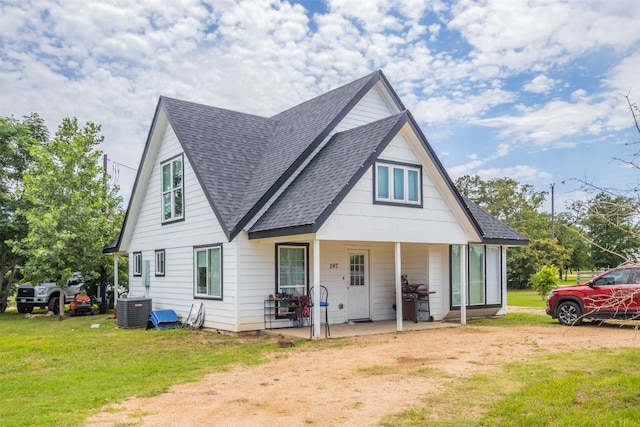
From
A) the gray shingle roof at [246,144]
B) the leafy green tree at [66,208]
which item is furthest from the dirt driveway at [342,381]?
the leafy green tree at [66,208]

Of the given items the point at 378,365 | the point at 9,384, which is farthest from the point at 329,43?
the point at 9,384

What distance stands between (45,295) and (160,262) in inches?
318

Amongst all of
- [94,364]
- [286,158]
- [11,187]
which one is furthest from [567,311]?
[11,187]

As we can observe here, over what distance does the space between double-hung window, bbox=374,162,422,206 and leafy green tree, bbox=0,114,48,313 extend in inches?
595

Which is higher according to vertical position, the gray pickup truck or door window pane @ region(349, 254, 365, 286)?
door window pane @ region(349, 254, 365, 286)

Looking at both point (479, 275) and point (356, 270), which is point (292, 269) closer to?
point (356, 270)

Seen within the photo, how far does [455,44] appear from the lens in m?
15.1

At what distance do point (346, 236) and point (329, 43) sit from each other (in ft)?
19.6

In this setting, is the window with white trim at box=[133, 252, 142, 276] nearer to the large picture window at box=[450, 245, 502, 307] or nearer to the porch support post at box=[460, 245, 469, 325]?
the large picture window at box=[450, 245, 502, 307]

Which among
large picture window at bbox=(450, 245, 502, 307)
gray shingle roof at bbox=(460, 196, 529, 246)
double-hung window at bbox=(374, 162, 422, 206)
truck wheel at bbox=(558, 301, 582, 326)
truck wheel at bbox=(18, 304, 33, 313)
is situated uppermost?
double-hung window at bbox=(374, 162, 422, 206)

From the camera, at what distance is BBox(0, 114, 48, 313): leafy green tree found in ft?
72.2

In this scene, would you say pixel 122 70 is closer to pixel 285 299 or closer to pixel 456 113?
pixel 285 299

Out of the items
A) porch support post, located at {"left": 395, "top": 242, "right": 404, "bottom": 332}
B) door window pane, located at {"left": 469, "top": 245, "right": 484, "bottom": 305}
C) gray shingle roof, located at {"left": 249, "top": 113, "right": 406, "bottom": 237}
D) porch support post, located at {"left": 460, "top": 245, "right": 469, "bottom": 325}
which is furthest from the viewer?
door window pane, located at {"left": 469, "top": 245, "right": 484, "bottom": 305}

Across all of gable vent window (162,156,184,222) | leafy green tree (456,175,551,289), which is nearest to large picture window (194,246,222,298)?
gable vent window (162,156,184,222)
